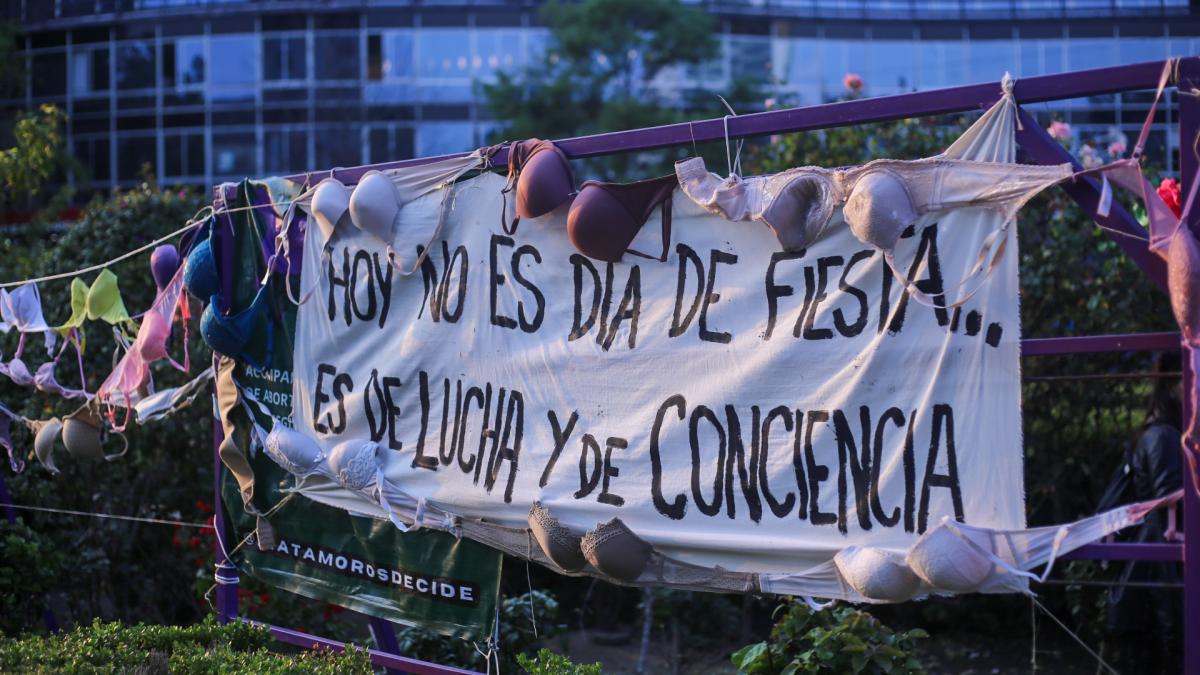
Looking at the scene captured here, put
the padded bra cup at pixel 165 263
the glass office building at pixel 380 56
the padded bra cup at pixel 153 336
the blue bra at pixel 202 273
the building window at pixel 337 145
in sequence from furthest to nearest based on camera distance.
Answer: the glass office building at pixel 380 56, the building window at pixel 337 145, the padded bra cup at pixel 165 263, the padded bra cup at pixel 153 336, the blue bra at pixel 202 273

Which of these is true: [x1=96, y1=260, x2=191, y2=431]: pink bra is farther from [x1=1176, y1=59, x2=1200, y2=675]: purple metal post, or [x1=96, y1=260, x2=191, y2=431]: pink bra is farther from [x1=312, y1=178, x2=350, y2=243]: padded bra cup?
[x1=1176, y1=59, x2=1200, y2=675]: purple metal post

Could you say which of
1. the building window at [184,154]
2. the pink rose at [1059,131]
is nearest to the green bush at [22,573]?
the pink rose at [1059,131]

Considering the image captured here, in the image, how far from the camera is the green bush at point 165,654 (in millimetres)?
3992

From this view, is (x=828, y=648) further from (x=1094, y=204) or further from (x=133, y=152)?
(x=133, y=152)

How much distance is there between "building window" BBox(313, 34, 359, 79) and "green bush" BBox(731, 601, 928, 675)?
31.2 meters

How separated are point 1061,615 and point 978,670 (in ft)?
2.73

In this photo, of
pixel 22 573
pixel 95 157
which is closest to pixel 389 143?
pixel 95 157

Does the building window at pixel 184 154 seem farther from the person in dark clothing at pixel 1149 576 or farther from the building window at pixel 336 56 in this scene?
the person in dark clothing at pixel 1149 576

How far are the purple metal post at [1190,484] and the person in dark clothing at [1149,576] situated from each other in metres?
2.46

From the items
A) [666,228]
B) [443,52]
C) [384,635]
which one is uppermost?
[443,52]

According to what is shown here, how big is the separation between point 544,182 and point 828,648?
6.70 ft

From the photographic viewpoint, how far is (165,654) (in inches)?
168

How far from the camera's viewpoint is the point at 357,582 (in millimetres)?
4793

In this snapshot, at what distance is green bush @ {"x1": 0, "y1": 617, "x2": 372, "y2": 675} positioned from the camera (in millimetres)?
3992
